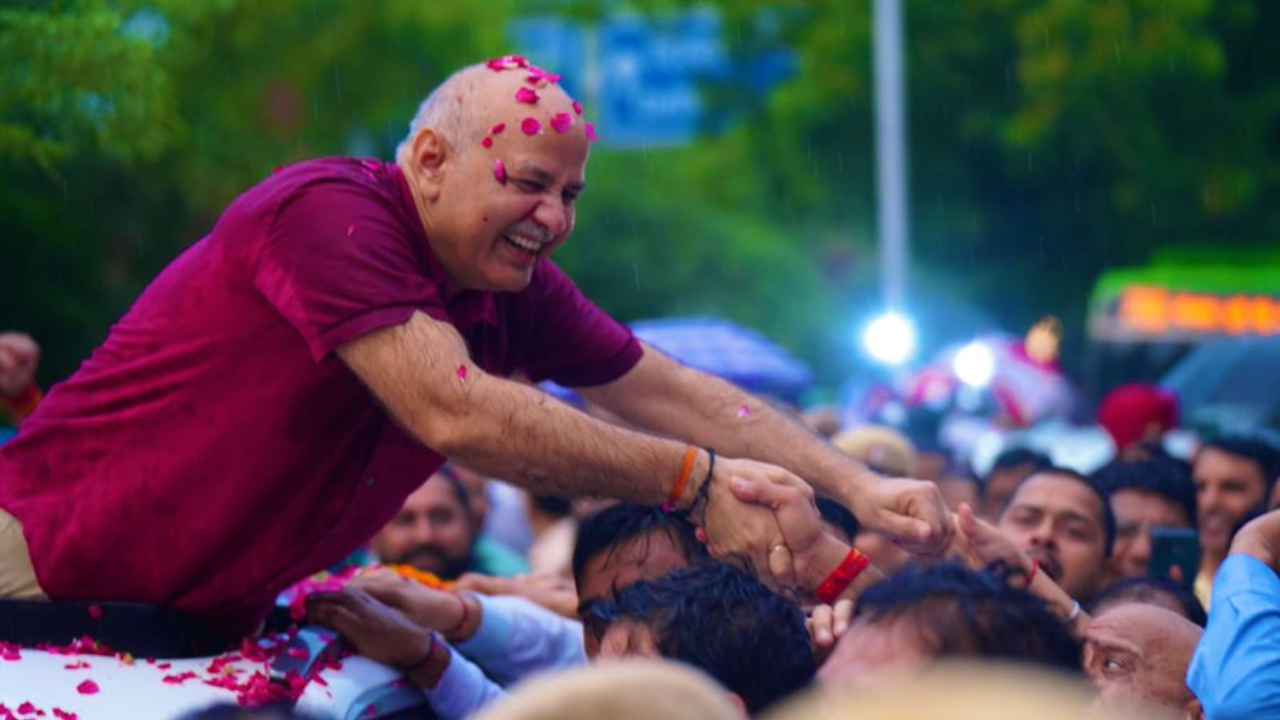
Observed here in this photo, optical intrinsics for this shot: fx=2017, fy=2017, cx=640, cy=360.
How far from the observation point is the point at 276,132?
17.1m

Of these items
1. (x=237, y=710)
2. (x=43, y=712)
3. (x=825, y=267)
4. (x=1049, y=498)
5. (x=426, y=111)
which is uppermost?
(x=426, y=111)

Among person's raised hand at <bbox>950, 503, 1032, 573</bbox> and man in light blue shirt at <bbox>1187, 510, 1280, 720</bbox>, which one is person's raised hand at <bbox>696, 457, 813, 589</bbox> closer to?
person's raised hand at <bbox>950, 503, 1032, 573</bbox>

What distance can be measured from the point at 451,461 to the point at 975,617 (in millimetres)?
1250

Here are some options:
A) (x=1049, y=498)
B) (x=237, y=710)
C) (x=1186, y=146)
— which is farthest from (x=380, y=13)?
(x=237, y=710)

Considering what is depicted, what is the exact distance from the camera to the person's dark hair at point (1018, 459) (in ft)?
27.8

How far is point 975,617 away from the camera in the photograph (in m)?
2.80

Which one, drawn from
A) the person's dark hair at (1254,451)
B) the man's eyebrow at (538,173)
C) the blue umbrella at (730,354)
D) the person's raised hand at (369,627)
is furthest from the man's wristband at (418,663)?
the blue umbrella at (730,354)

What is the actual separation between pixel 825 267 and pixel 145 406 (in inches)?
1105

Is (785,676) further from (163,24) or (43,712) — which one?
(163,24)

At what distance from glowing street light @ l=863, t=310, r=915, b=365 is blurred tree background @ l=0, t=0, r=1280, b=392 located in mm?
4634

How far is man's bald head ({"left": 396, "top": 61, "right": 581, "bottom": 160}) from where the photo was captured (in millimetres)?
3928

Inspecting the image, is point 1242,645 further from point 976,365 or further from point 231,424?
point 976,365

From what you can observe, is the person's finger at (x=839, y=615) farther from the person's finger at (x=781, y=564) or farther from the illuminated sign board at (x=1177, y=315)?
the illuminated sign board at (x=1177, y=315)

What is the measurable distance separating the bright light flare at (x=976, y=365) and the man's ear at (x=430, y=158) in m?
11.7
